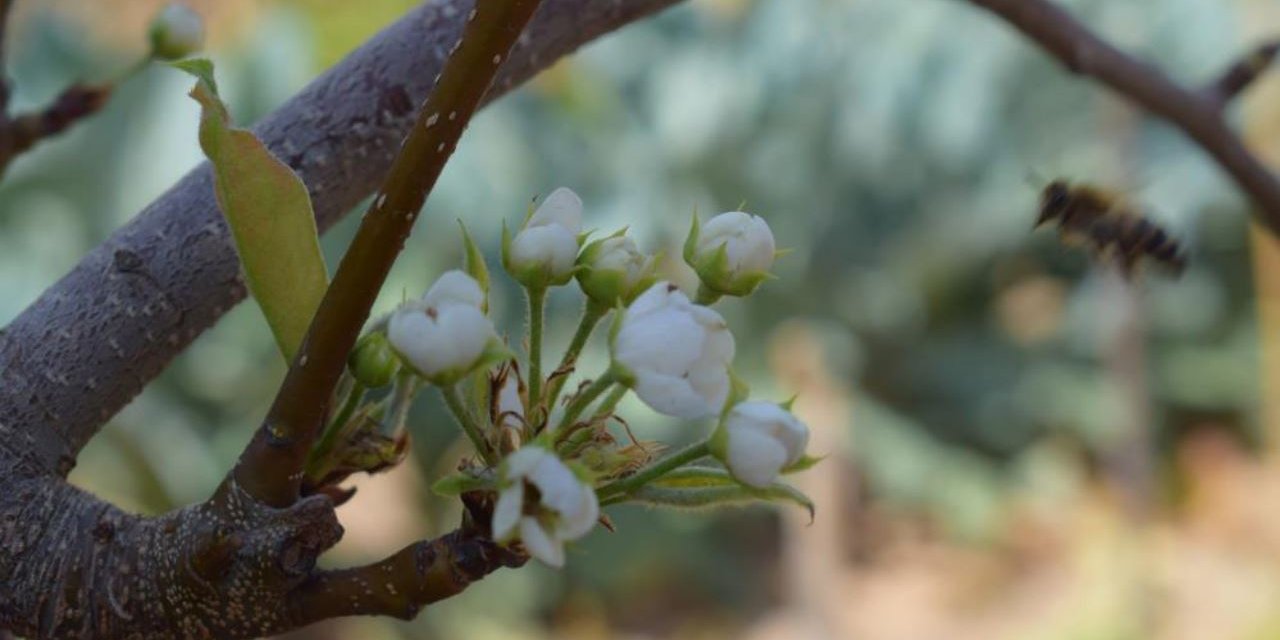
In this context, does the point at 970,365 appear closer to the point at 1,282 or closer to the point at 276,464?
the point at 1,282

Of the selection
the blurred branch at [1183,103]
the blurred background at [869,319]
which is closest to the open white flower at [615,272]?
the blurred branch at [1183,103]

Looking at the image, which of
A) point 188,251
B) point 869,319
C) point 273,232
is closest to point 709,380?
point 273,232

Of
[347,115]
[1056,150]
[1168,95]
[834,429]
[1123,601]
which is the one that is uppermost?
[1056,150]

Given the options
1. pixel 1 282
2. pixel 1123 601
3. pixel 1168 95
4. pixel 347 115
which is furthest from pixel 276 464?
pixel 1123 601

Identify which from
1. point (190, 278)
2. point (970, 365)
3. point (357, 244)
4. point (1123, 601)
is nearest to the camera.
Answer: point (357, 244)

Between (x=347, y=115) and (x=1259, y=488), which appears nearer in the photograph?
(x=347, y=115)

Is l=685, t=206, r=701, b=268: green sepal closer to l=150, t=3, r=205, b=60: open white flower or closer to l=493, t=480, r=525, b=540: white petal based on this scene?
l=493, t=480, r=525, b=540: white petal

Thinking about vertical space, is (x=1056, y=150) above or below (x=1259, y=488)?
above
